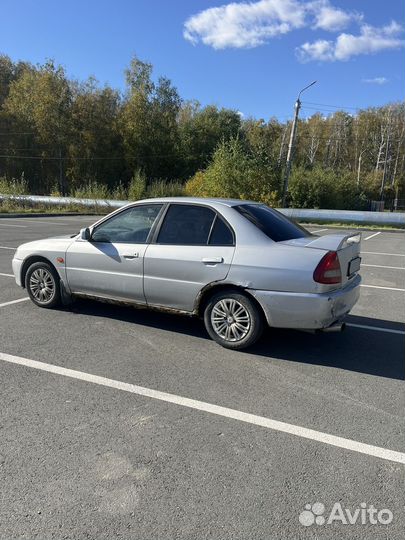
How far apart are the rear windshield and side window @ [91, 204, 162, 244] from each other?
42.7 inches

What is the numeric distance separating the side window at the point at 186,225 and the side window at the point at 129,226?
22cm

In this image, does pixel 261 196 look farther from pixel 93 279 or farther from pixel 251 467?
pixel 251 467

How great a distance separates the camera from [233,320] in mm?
4727

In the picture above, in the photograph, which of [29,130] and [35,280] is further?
[29,130]

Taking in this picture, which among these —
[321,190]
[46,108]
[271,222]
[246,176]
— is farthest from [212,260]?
[46,108]

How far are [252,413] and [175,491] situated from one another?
1.08 metres

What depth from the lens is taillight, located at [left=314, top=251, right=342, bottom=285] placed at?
4348 millimetres

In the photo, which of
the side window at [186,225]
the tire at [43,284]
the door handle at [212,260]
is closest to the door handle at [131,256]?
the side window at [186,225]

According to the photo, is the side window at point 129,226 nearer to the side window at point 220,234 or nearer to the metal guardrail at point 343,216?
the side window at point 220,234

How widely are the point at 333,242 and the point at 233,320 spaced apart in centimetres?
136

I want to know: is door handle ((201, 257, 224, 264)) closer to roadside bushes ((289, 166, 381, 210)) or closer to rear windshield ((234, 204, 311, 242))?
rear windshield ((234, 204, 311, 242))

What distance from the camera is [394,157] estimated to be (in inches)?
2643

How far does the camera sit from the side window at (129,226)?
5.33 m

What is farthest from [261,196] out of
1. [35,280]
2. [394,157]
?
[394,157]
